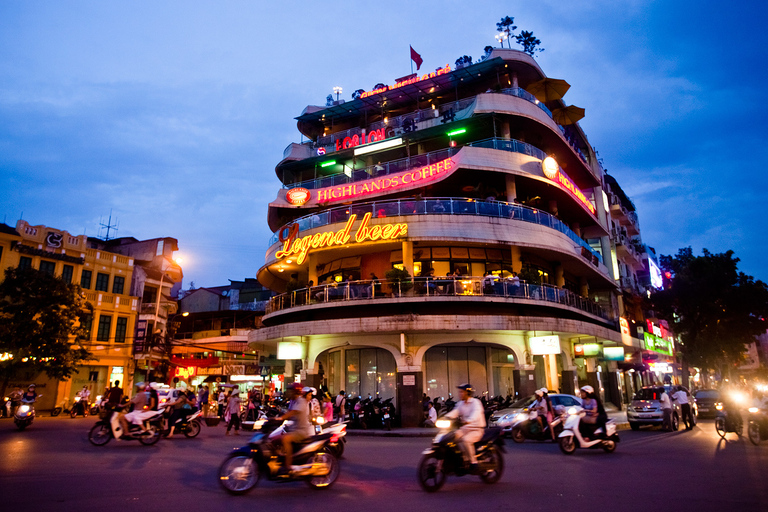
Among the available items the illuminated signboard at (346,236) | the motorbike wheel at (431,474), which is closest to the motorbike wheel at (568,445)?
the motorbike wheel at (431,474)

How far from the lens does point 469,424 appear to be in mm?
8547

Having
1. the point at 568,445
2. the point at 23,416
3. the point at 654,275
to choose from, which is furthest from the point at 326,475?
the point at 654,275

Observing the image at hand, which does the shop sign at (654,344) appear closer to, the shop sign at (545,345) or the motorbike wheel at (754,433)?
the shop sign at (545,345)

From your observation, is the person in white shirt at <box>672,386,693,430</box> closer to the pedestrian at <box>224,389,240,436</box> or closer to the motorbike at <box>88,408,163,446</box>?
the pedestrian at <box>224,389,240,436</box>

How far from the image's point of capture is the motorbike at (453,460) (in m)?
8.04

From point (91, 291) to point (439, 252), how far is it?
87.7 ft

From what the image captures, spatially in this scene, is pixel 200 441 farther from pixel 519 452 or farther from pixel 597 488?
pixel 597 488

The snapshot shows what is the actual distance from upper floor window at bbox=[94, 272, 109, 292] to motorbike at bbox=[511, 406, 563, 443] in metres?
33.2

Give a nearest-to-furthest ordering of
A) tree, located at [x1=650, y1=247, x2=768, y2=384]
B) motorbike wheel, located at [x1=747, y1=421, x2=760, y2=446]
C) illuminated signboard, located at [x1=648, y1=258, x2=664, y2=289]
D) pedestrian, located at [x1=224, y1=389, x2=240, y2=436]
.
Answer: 1. motorbike wheel, located at [x1=747, y1=421, x2=760, y2=446]
2. pedestrian, located at [x1=224, y1=389, x2=240, y2=436]
3. tree, located at [x1=650, y1=247, x2=768, y2=384]
4. illuminated signboard, located at [x1=648, y1=258, x2=664, y2=289]

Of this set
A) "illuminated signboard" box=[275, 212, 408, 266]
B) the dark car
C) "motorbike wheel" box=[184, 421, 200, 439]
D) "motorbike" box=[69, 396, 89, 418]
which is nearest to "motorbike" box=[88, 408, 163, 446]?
"motorbike wheel" box=[184, 421, 200, 439]

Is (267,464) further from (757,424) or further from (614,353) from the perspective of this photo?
(614,353)

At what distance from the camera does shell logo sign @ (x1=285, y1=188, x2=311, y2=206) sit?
97.1ft

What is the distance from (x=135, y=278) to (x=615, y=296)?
37591mm

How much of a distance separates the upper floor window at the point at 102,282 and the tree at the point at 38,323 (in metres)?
10.00
